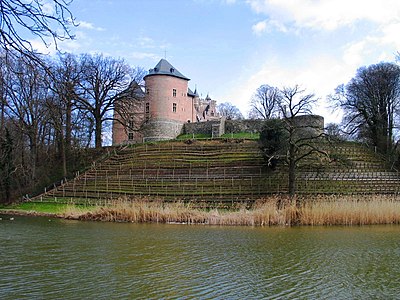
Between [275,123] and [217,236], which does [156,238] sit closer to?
[217,236]

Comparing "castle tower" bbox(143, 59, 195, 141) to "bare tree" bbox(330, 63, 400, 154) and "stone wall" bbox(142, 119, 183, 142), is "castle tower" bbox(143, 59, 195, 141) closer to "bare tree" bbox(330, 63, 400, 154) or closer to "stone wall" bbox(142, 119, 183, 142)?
"stone wall" bbox(142, 119, 183, 142)

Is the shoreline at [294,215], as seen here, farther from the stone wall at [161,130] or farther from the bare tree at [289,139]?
the stone wall at [161,130]

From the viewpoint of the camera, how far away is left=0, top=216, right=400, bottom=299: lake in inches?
290

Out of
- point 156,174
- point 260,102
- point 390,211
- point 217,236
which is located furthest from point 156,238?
point 260,102

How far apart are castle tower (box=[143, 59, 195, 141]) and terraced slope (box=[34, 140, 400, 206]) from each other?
1087 centimetres

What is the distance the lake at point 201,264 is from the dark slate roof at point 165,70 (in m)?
37.2

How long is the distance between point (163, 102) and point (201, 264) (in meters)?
41.8

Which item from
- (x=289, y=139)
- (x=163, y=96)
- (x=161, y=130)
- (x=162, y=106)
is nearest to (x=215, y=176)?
(x=289, y=139)

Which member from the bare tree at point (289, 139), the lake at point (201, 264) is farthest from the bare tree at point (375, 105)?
the lake at point (201, 264)

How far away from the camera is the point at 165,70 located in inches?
2030

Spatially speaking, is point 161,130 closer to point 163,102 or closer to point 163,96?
point 163,102

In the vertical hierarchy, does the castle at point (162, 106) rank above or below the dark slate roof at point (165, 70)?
below

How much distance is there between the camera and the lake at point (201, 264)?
24.1ft

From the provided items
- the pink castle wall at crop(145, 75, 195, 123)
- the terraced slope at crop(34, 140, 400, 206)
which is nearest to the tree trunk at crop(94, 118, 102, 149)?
the terraced slope at crop(34, 140, 400, 206)
